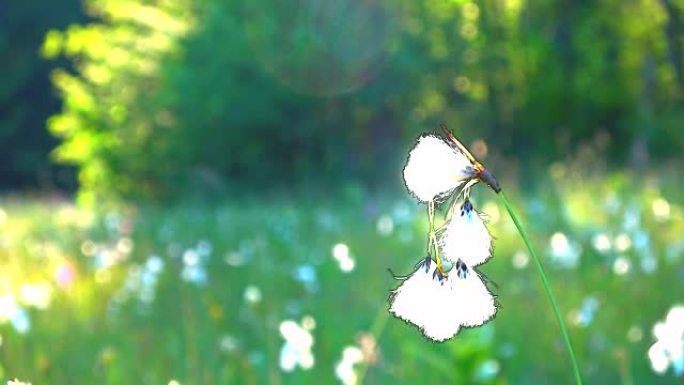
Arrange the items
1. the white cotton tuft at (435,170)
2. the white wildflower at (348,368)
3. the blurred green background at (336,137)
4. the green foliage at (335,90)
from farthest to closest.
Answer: the green foliage at (335,90)
the blurred green background at (336,137)
the white wildflower at (348,368)
the white cotton tuft at (435,170)

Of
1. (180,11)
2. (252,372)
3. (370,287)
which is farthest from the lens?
(180,11)

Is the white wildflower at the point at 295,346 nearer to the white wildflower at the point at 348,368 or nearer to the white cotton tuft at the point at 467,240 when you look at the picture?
the white wildflower at the point at 348,368

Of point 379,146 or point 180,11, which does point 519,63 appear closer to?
point 379,146

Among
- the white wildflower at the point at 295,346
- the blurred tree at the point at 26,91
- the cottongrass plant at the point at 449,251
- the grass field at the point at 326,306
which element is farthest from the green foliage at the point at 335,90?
the blurred tree at the point at 26,91

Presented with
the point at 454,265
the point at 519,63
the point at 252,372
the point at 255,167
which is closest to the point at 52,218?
the point at 255,167

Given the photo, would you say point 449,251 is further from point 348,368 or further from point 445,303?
point 348,368

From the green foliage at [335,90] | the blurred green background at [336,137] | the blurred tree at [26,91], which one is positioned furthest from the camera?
the blurred tree at [26,91]

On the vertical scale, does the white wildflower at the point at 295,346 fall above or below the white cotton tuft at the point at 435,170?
above
